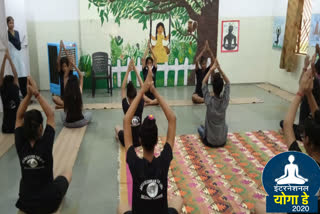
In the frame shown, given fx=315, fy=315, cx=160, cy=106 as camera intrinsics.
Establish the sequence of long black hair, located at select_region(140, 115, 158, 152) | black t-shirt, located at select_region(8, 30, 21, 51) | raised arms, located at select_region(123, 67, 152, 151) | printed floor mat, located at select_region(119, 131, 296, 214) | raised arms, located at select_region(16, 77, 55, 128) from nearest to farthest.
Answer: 1. long black hair, located at select_region(140, 115, 158, 152)
2. raised arms, located at select_region(123, 67, 152, 151)
3. raised arms, located at select_region(16, 77, 55, 128)
4. printed floor mat, located at select_region(119, 131, 296, 214)
5. black t-shirt, located at select_region(8, 30, 21, 51)

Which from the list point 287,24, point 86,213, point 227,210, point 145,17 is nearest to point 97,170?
point 86,213

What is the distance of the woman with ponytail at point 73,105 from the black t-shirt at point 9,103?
68 centimetres

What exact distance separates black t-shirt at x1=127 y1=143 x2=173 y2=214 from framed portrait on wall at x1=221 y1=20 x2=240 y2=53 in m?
6.26

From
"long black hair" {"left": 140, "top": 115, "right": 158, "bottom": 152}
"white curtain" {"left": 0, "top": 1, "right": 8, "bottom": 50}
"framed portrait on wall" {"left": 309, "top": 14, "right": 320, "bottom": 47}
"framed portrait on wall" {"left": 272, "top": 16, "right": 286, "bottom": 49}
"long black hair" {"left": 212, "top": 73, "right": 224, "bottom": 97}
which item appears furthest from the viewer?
"framed portrait on wall" {"left": 272, "top": 16, "right": 286, "bottom": 49}

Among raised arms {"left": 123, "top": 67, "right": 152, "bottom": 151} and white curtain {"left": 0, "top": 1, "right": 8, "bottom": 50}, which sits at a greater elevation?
white curtain {"left": 0, "top": 1, "right": 8, "bottom": 50}

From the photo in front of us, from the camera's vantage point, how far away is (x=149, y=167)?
196 cm

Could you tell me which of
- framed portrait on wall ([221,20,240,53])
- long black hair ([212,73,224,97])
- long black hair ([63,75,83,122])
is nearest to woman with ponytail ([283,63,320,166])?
long black hair ([212,73,224,97])

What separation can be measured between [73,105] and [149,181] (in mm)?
2972

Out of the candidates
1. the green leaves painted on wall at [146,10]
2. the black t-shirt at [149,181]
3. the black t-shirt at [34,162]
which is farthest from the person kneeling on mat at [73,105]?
the green leaves painted on wall at [146,10]

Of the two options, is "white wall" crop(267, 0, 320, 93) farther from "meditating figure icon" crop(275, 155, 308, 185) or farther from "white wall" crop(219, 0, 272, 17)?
"meditating figure icon" crop(275, 155, 308, 185)

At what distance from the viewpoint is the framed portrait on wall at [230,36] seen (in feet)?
25.5

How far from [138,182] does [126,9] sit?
606 cm

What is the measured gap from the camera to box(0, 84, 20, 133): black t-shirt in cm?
434

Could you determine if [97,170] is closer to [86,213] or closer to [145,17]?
[86,213]
